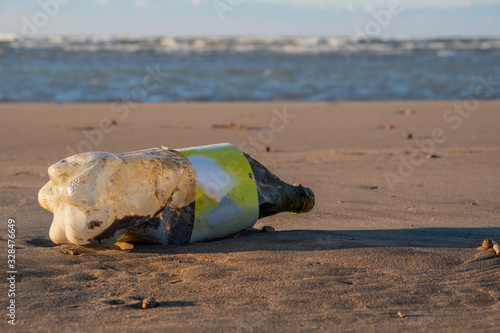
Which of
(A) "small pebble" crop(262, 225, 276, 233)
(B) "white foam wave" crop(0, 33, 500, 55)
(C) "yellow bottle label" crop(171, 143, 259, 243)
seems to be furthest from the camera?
(B) "white foam wave" crop(0, 33, 500, 55)

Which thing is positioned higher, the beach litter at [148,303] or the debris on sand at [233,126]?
the debris on sand at [233,126]

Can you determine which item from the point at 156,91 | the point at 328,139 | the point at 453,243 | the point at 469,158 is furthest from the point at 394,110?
the point at 453,243

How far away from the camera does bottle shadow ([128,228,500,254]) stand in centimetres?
274

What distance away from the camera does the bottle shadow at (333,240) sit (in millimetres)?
2738

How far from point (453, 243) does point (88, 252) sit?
70.9 inches

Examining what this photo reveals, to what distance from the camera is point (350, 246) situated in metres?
Answer: 2.80

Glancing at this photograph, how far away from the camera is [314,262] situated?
260 cm

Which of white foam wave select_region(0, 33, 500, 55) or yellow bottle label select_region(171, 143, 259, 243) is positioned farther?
white foam wave select_region(0, 33, 500, 55)

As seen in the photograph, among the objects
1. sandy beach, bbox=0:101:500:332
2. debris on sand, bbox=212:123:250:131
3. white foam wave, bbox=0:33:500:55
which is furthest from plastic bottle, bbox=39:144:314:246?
white foam wave, bbox=0:33:500:55

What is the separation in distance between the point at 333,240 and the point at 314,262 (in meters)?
0.35

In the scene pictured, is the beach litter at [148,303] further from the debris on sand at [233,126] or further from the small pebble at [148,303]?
the debris on sand at [233,126]

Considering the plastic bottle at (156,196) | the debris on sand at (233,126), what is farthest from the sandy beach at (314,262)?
the debris on sand at (233,126)

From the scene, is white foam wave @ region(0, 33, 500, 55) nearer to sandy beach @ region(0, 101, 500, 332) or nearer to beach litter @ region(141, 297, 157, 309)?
sandy beach @ region(0, 101, 500, 332)

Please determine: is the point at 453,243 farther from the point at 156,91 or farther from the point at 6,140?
the point at 156,91
